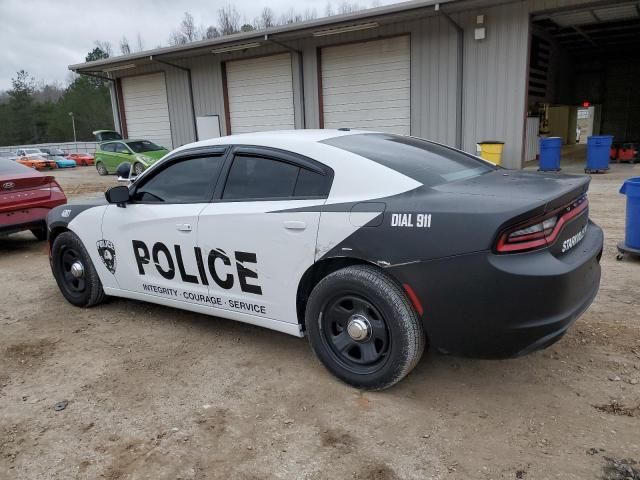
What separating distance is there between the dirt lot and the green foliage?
2544 inches

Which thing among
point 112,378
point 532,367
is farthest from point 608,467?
point 112,378

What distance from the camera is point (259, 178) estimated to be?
3.51m

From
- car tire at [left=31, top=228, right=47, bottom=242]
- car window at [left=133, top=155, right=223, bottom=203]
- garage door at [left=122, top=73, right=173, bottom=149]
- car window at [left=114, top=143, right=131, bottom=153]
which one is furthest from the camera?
garage door at [left=122, top=73, right=173, bottom=149]

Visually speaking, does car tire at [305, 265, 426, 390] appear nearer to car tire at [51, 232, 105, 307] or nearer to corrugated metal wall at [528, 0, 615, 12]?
car tire at [51, 232, 105, 307]

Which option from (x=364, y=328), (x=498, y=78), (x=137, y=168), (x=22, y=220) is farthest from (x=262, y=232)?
(x=137, y=168)

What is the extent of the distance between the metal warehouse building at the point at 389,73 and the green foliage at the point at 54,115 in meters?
43.7

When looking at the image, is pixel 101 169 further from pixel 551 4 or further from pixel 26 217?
pixel 551 4

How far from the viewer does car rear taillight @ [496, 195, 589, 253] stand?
8.32ft

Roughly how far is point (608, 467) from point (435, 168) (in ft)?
6.13

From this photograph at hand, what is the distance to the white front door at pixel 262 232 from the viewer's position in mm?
3191

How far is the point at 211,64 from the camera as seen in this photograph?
19.0m

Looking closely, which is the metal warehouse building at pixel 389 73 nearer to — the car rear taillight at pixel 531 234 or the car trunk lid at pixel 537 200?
the car trunk lid at pixel 537 200

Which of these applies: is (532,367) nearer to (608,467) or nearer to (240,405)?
(608,467)

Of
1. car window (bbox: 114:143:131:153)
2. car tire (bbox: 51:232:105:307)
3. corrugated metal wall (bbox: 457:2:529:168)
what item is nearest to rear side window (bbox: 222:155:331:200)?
car tire (bbox: 51:232:105:307)
